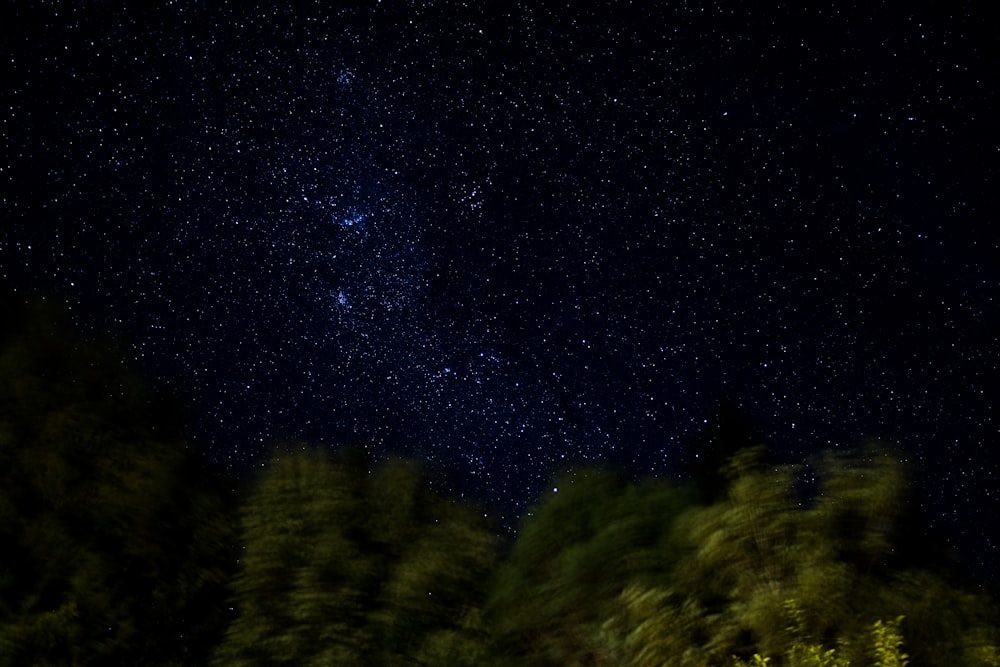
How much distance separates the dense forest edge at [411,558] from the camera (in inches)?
167

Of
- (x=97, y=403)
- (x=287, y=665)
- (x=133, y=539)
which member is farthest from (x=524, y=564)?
(x=97, y=403)

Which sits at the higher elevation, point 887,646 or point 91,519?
point 91,519

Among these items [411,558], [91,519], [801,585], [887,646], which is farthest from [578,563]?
[91,519]

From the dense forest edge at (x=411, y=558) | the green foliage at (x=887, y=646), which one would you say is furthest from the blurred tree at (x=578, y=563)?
the green foliage at (x=887, y=646)

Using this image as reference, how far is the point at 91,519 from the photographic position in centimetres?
655

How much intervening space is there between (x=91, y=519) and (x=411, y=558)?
9.16ft

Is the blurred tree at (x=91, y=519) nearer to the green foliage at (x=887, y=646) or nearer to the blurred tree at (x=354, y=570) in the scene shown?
the blurred tree at (x=354, y=570)

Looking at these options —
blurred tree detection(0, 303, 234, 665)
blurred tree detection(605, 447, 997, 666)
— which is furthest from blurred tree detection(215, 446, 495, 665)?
blurred tree detection(605, 447, 997, 666)

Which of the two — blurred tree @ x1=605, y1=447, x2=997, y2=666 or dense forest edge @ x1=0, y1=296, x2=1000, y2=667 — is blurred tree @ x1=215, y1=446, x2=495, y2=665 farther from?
blurred tree @ x1=605, y1=447, x2=997, y2=666

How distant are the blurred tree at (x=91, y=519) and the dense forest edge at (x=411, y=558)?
0.02 metres

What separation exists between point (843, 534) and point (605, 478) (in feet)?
5.47

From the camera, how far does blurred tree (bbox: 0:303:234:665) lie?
6215 millimetres

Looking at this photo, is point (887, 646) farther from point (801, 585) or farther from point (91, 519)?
point (91, 519)

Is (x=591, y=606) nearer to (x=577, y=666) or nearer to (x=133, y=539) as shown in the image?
(x=577, y=666)
